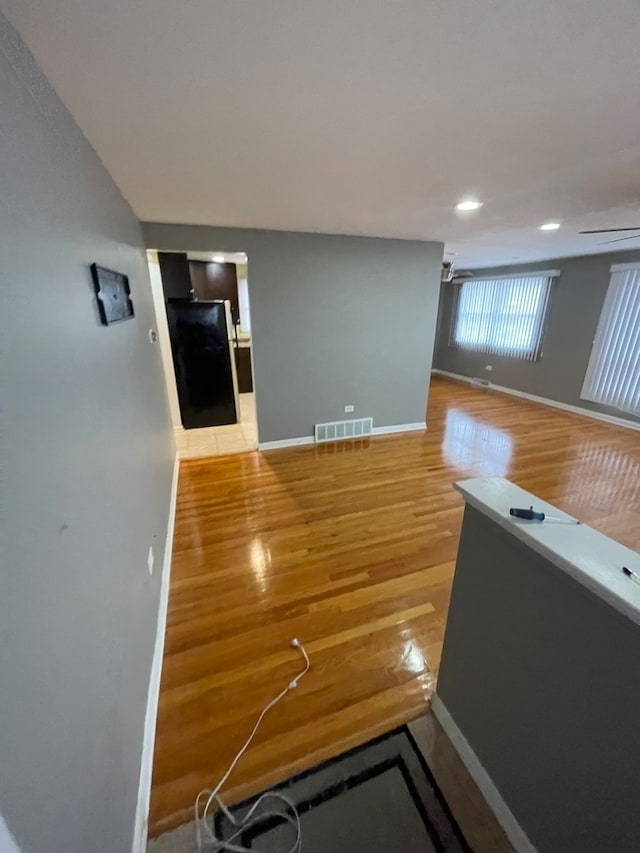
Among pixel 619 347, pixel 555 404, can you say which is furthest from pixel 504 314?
pixel 619 347

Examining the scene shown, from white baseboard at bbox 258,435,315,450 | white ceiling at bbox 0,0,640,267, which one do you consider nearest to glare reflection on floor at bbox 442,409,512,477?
white baseboard at bbox 258,435,315,450

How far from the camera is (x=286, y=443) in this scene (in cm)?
396

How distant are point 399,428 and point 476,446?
937 mm

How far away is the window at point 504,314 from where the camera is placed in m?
5.77

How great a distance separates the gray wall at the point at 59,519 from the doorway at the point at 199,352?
258cm

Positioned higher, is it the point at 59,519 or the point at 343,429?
the point at 59,519

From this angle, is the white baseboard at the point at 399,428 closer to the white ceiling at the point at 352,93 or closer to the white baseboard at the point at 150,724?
the white ceiling at the point at 352,93

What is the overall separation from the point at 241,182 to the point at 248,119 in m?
0.73

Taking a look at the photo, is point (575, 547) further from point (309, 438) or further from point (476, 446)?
point (476, 446)

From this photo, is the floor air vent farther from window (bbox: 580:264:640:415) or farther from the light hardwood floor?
window (bbox: 580:264:640:415)

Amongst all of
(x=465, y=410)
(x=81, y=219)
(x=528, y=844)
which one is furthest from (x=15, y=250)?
(x=465, y=410)

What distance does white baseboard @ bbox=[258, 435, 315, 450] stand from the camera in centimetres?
387

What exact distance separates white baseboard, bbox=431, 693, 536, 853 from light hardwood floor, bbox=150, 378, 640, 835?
0.11 meters

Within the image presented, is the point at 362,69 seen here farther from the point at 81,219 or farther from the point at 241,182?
the point at 241,182
